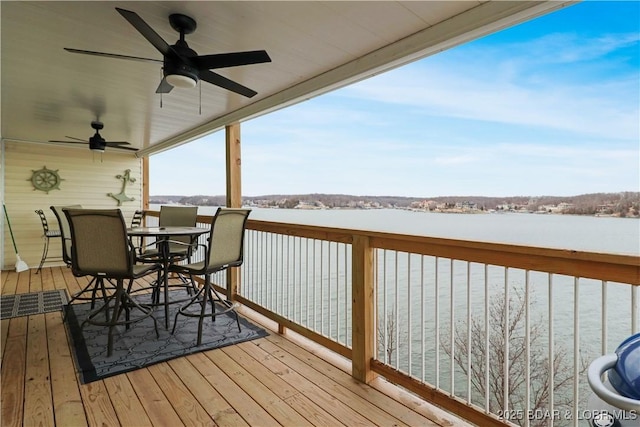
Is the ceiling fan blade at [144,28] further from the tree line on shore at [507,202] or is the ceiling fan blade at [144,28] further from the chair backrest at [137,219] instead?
the chair backrest at [137,219]

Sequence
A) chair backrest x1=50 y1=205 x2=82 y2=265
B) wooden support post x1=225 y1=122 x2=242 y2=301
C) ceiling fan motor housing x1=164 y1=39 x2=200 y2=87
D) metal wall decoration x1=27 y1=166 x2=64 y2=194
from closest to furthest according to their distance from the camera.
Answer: ceiling fan motor housing x1=164 y1=39 x2=200 y2=87
chair backrest x1=50 y1=205 x2=82 y2=265
wooden support post x1=225 y1=122 x2=242 y2=301
metal wall decoration x1=27 y1=166 x2=64 y2=194

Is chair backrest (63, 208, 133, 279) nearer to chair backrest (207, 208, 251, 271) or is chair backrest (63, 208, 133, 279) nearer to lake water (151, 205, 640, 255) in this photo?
chair backrest (207, 208, 251, 271)

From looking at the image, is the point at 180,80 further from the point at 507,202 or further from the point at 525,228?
the point at 507,202

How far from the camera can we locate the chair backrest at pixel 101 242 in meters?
2.47

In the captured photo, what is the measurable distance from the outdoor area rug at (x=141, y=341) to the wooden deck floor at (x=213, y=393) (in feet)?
0.30

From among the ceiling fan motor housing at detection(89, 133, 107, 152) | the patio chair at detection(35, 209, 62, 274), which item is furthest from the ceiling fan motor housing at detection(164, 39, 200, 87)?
the patio chair at detection(35, 209, 62, 274)

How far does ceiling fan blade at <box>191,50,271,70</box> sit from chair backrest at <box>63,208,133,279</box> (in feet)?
3.96

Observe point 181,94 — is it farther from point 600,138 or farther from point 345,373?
point 600,138

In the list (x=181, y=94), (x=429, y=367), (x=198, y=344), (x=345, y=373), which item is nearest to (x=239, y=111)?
(x=181, y=94)

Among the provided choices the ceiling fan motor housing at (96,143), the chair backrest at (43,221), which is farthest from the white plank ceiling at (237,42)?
the chair backrest at (43,221)

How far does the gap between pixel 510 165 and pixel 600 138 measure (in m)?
1.04

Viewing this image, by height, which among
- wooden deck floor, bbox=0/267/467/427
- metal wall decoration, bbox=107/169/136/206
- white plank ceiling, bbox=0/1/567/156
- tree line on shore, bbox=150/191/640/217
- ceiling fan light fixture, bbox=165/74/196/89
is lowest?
wooden deck floor, bbox=0/267/467/427

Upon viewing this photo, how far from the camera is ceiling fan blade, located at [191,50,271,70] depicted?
79.0 inches

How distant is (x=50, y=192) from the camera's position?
6.17m
